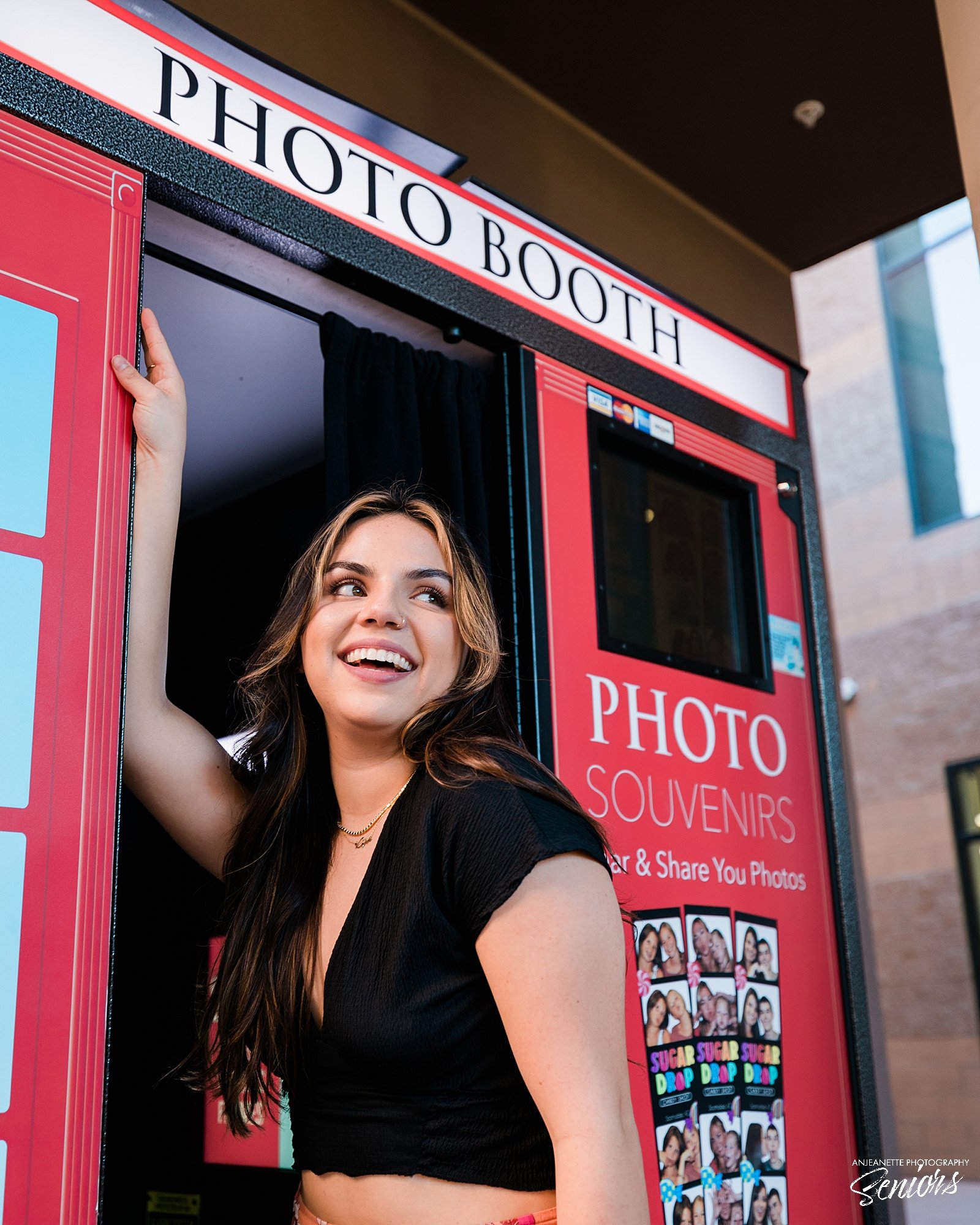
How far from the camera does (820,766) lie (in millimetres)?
3283

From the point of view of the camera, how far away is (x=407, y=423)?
2.61 metres

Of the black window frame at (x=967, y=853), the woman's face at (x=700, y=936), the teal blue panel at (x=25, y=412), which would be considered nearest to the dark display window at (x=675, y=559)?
the woman's face at (x=700, y=936)

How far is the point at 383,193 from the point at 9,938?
1674 millimetres

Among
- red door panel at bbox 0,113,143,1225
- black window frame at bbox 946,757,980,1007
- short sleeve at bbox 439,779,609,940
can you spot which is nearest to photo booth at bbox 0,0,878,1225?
red door panel at bbox 0,113,143,1225

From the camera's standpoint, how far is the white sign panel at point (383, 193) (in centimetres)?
204

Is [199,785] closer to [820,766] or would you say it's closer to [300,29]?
[300,29]

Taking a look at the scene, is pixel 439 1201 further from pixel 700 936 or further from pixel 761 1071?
pixel 761 1071

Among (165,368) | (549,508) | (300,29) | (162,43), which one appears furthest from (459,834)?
(300,29)

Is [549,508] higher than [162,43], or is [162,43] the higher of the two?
[162,43]

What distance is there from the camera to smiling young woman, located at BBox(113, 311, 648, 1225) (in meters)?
1.36

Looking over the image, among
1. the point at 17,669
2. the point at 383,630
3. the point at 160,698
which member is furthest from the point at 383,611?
the point at 17,669

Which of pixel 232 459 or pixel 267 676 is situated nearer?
pixel 267 676

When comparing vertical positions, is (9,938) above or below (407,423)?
below

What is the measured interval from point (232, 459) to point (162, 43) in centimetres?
153
